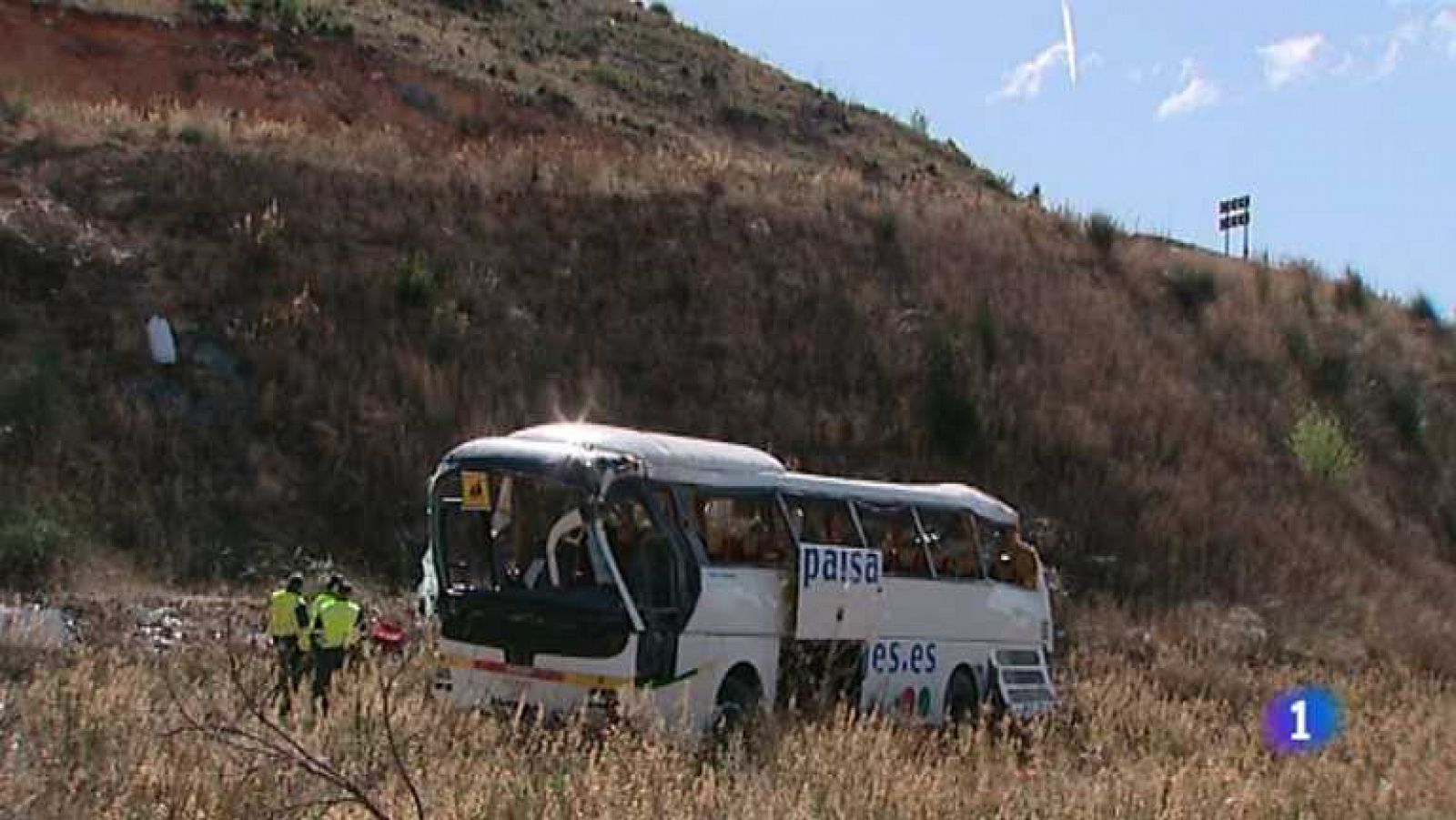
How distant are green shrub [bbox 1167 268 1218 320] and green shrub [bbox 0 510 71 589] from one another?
2607 cm

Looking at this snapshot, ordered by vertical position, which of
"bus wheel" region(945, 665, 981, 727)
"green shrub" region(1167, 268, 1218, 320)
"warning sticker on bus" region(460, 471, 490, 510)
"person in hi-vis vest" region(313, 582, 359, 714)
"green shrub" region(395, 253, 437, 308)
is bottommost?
"bus wheel" region(945, 665, 981, 727)

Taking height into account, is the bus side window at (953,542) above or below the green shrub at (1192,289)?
below

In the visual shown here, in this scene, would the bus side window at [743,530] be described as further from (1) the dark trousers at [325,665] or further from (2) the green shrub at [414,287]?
(2) the green shrub at [414,287]

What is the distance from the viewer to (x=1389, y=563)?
32750mm

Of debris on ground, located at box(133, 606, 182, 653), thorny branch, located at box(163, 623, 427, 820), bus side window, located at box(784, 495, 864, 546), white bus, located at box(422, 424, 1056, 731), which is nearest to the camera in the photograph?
thorny branch, located at box(163, 623, 427, 820)

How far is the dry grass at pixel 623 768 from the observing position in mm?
7543

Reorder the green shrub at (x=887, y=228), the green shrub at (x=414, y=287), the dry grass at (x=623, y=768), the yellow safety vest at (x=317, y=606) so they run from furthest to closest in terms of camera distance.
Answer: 1. the green shrub at (x=887, y=228)
2. the green shrub at (x=414, y=287)
3. the yellow safety vest at (x=317, y=606)
4. the dry grass at (x=623, y=768)

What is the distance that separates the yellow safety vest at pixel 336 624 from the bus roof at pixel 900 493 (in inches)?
172

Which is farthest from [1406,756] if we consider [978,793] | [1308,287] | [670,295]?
[1308,287]

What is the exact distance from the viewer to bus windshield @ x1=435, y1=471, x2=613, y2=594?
49.2 feet

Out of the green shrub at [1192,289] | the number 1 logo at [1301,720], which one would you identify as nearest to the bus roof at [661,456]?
the number 1 logo at [1301,720]

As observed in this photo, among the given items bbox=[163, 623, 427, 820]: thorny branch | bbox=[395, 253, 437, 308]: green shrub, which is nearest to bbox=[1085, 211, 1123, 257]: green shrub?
bbox=[395, 253, 437, 308]: green shrub

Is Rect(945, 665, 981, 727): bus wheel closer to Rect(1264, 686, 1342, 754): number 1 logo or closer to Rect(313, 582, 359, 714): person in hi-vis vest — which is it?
Rect(1264, 686, 1342, 754): number 1 logo

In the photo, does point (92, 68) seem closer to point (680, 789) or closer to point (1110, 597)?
point (1110, 597)
